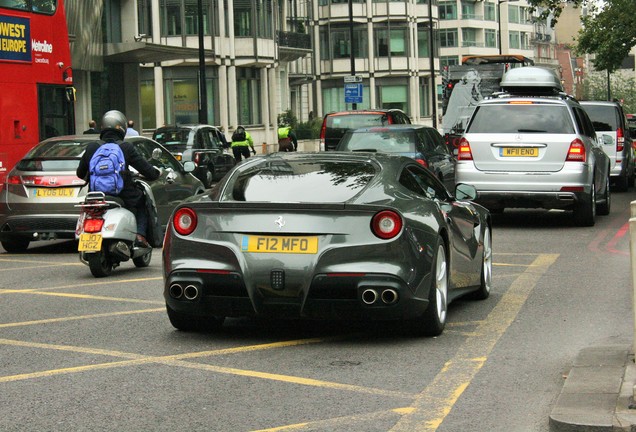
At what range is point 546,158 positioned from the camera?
18.0 m

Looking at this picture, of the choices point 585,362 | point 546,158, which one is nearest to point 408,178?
point 585,362

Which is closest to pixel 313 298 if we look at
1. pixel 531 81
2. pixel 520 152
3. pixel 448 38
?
pixel 520 152

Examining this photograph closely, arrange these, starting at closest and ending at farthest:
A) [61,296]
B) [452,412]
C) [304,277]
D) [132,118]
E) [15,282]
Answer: [452,412], [304,277], [61,296], [15,282], [132,118]

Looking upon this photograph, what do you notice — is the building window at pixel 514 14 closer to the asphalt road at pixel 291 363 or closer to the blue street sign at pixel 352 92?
the blue street sign at pixel 352 92

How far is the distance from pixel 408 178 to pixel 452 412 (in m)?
3.28

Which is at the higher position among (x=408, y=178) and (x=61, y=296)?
(x=408, y=178)

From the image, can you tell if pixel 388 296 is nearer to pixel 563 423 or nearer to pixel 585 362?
pixel 585 362

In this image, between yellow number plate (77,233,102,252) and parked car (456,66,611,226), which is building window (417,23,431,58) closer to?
parked car (456,66,611,226)

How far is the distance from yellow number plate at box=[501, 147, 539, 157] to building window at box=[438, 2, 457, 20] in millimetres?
111310

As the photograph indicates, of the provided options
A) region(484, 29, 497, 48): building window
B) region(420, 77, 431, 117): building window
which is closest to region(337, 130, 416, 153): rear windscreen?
region(420, 77, 431, 117): building window

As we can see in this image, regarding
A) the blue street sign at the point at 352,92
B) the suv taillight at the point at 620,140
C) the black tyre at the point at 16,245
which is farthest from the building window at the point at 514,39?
the black tyre at the point at 16,245

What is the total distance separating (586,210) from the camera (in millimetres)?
18344

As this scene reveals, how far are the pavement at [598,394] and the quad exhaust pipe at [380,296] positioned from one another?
130cm

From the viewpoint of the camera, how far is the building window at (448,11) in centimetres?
12738
